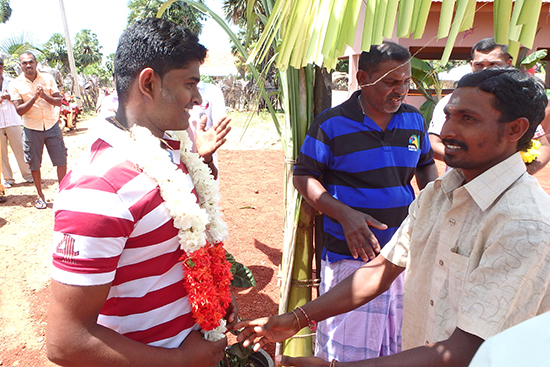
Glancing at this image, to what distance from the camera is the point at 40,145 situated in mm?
5875

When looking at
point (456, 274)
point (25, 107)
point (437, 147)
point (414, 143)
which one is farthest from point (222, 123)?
point (25, 107)

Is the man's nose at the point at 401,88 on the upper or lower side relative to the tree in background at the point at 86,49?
lower

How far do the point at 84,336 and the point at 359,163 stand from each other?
1.60m

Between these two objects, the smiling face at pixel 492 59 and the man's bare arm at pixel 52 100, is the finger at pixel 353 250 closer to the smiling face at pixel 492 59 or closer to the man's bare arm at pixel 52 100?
the smiling face at pixel 492 59

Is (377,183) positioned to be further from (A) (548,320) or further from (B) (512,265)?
(A) (548,320)

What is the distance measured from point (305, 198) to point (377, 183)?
1.39 feet

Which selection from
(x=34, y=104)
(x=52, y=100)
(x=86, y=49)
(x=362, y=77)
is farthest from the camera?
(x=86, y=49)

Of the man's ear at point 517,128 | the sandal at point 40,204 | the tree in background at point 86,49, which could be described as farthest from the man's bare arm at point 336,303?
the tree in background at point 86,49

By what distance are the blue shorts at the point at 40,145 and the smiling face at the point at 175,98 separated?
212 inches

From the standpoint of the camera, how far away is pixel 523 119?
1.29 m

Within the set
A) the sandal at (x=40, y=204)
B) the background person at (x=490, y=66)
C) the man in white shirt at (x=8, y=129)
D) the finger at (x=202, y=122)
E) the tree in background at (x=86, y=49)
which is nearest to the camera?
the finger at (x=202, y=122)

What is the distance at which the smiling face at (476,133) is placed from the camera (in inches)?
52.0

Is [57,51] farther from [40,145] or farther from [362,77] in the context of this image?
[362,77]

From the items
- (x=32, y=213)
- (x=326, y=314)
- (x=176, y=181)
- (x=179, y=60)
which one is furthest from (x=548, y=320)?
(x=32, y=213)
